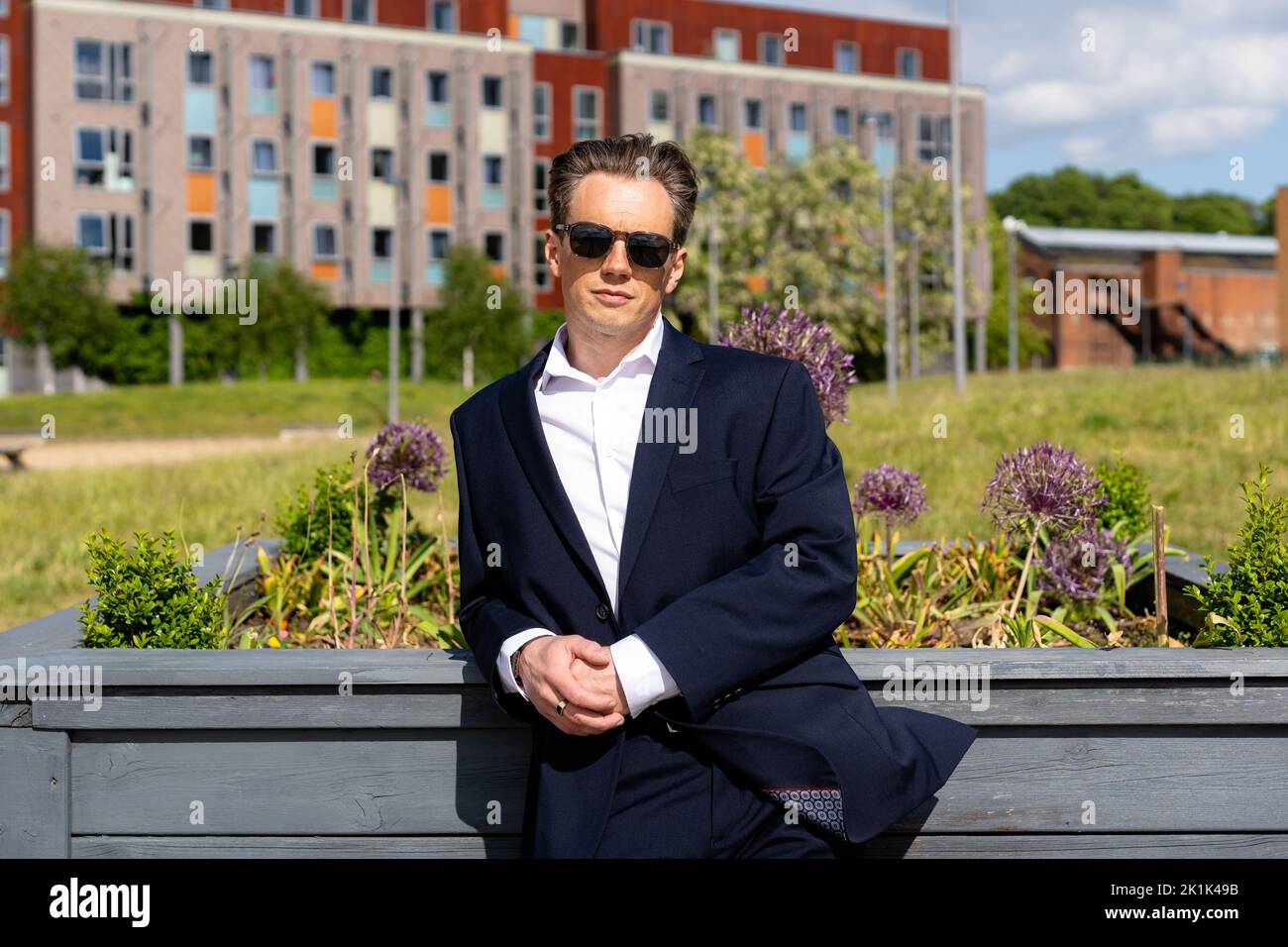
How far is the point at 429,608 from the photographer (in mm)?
5371

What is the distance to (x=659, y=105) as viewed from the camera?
5281 cm

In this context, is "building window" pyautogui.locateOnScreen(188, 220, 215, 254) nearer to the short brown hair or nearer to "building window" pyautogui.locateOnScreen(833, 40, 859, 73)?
"building window" pyautogui.locateOnScreen(833, 40, 859, 73)

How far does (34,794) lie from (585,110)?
51.1 metres

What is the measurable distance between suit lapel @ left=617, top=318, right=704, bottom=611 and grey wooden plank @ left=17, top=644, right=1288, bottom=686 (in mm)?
606

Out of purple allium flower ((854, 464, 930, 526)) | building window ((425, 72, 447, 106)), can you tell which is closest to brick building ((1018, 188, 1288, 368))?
building window ((425, 72, 447, 106))

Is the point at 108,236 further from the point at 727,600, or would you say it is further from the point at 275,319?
the point at 727,600

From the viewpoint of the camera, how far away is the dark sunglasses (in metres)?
2.93

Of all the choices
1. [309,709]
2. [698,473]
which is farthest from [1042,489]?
[309,709]

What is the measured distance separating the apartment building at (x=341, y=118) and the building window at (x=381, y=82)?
3.1 inches
